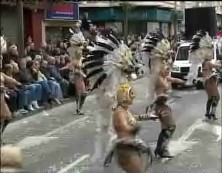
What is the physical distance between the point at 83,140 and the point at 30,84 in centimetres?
445

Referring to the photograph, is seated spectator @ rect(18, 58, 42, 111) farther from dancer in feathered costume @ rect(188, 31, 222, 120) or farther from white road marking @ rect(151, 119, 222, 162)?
Answer: white road marking @ rect(151, 119, 222, 162)

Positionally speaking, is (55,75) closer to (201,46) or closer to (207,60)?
(207,60)

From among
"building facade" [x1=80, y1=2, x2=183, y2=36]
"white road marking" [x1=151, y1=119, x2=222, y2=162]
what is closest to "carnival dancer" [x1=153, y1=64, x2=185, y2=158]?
"white road marking" [x1=151, y1=119, x2=222, y2=162]

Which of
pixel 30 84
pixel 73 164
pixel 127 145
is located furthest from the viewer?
pixel 30 84

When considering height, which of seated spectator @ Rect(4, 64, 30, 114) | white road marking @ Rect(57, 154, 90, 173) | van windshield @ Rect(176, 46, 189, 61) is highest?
van windshield @ Rect(176, 46, 189, 61)

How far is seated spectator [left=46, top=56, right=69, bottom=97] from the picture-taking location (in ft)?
59.9

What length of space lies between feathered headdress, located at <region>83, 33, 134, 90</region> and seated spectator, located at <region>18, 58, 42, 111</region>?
851 centimetres

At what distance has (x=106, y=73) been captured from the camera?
752 centimetres

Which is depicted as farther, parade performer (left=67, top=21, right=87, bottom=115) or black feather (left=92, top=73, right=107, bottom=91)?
parade performer (left=67, top=21, right=87, bottom=115)

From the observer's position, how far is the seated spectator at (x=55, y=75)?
1827 centimetres

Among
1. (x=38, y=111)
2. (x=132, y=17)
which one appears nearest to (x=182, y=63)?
(x=38, y=111)

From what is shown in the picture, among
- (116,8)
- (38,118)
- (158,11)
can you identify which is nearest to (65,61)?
(38,118)

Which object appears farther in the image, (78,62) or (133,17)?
(133,17)

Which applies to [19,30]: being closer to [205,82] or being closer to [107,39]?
[205,82]
